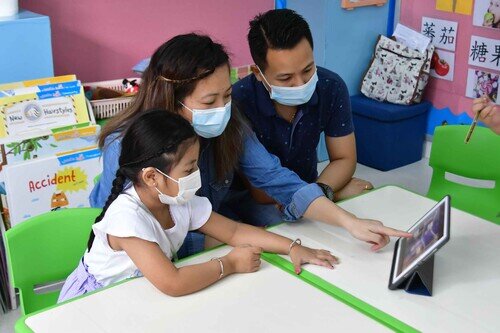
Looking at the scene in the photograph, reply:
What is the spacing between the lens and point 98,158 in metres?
2.81

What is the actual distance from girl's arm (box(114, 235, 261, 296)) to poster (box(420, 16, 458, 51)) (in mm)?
2796

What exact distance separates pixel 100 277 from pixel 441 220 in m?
0.85

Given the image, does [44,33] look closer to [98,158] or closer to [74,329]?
[98,158]

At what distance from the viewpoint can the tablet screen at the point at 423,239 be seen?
1489 mm

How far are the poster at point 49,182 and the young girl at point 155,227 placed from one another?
1.02 metres

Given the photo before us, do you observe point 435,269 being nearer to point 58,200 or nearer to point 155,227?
point 155,227

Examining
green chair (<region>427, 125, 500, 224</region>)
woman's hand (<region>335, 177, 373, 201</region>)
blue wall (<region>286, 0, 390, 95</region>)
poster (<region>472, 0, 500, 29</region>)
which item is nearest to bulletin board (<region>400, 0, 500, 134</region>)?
poster (<region>472, 0, 500, 29</region>)

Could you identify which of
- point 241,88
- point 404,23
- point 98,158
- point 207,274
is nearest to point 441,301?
point 207,274

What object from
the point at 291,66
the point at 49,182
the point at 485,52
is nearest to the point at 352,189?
the point at 291,66

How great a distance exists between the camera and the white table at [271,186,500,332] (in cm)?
147

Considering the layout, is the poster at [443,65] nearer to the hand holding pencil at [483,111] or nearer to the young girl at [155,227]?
the hand holding pencil at [483,111]

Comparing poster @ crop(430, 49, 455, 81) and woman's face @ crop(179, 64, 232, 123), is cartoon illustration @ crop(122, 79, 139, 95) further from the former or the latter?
poster @ crop(430, 49, 455, 81)

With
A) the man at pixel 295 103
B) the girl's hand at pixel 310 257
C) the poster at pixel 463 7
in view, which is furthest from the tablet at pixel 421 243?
the poster at pixel 463 7

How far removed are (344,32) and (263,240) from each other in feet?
8.42
